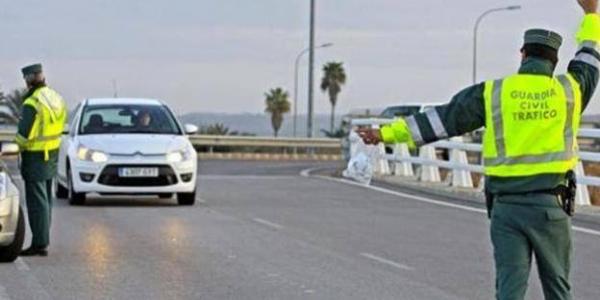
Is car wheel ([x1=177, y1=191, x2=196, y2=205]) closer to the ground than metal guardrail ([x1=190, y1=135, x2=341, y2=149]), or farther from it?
farther from it

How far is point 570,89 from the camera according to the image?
737cm

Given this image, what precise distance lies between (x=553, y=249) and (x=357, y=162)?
199 cm

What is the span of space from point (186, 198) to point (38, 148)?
6772mm

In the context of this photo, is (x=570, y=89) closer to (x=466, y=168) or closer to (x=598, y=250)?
(x=598, y=250)

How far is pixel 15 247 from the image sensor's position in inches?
510

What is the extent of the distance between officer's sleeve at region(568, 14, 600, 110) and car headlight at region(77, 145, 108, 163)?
12.9 meters

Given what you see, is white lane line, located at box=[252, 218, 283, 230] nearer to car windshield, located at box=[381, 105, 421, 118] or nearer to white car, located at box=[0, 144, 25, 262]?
white car, located at box=[0, 144, 25, 262]

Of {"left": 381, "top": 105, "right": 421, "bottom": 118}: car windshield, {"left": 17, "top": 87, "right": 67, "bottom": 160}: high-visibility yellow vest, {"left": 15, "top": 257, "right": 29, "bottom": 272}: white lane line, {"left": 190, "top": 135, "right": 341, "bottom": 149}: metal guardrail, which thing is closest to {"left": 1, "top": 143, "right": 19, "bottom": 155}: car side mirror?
{"left": 17, "top": 87, "right": 67, "bottom": 160}: high-visibility yellow vest

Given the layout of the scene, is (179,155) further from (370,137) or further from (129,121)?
(370,137)

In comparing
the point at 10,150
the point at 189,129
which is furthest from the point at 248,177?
the point at 10,150

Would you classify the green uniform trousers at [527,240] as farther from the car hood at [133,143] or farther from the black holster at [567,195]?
the car hood at [133,143]

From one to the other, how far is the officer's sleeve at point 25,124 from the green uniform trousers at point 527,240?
24.0 ft

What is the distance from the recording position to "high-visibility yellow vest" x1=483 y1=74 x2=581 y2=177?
23.8 feet

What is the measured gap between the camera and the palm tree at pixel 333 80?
105m
